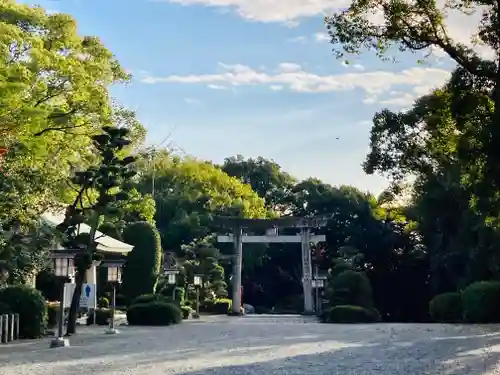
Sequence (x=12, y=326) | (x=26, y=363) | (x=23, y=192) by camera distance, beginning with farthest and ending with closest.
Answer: (x=23, y=192), (x=12, y=326), (x=26, y=363)

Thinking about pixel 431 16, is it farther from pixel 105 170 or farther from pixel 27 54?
pixel 27 54

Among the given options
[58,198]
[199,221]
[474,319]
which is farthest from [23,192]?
[199,221]

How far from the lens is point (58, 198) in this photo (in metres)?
16.3

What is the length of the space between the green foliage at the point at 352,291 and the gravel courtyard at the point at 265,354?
27.4 ft

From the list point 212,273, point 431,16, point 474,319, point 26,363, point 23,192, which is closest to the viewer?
point 26,363

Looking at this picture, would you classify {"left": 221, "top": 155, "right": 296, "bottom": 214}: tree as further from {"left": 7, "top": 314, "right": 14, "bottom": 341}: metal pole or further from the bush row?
{"left": 7, "top": 314, "right": 14, "bottom": 341}: metal pole

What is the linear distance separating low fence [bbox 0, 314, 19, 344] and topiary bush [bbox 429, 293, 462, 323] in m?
12.3

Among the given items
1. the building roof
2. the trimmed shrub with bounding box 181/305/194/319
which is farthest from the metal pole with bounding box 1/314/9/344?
the trimmed shrub with bounding box 181/305/194/319

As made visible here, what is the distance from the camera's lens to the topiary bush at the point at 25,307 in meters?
13.6

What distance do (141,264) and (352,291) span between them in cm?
703

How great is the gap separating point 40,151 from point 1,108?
177 cm

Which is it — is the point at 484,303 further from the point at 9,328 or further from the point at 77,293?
the point at 9,328

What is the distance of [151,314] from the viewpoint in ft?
58.9

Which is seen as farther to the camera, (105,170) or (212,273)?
(212,273)
